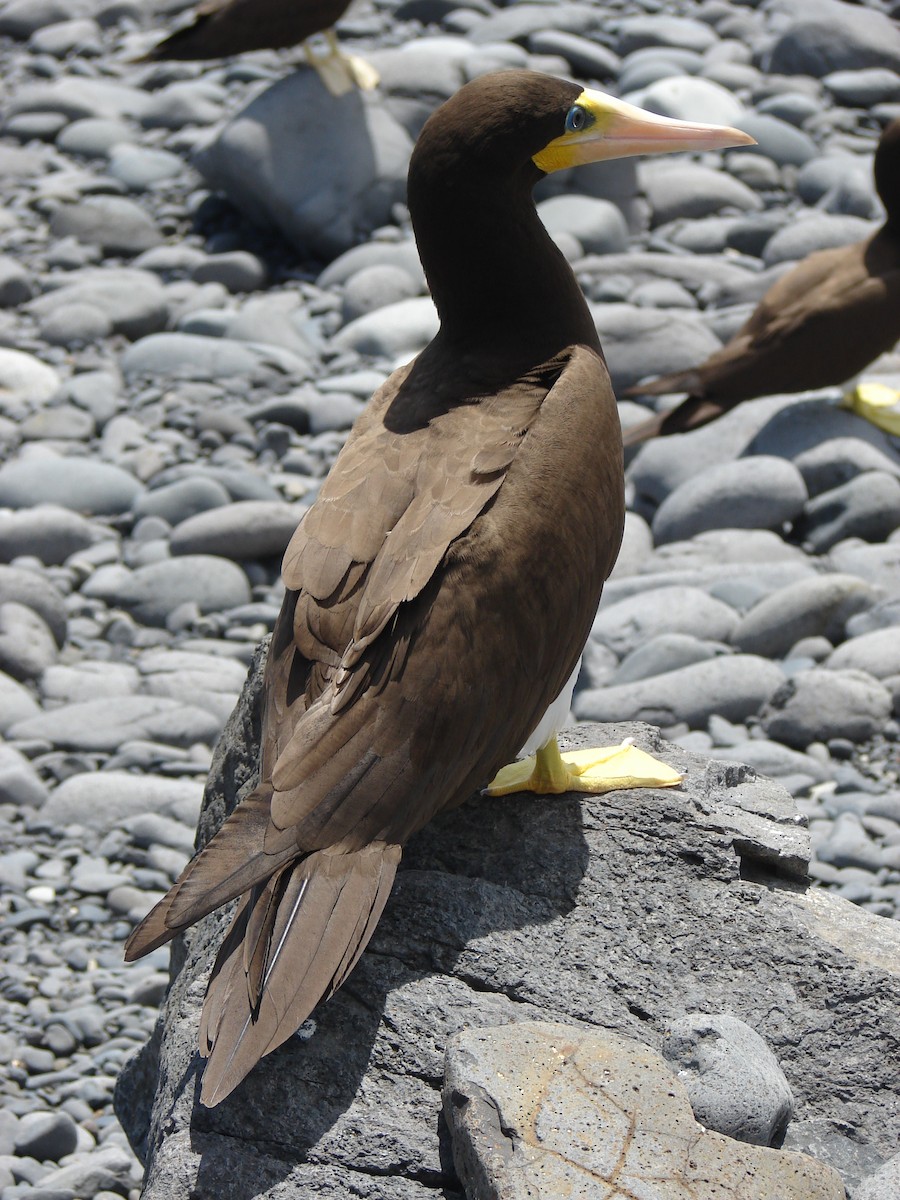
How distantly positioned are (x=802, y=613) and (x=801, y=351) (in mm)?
2266

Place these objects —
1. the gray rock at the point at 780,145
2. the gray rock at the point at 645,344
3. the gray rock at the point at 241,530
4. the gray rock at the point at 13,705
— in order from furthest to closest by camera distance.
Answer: the gray rock at the point at 780,145 → the gray rock at the point at 645,344 → the gray rock at the point at 241,530 → the gray rock at the point at 13,705

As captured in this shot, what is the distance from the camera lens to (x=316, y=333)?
9.41 meters

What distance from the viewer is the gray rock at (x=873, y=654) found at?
583 cm

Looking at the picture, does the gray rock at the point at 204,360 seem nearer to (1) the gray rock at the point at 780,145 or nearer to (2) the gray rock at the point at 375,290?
(2) the gray rock at the point at 375,290

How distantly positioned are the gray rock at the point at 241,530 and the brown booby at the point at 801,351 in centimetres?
206

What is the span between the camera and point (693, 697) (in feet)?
19.0

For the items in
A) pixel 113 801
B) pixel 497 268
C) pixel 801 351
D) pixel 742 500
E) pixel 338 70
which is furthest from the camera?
pixel 338 70

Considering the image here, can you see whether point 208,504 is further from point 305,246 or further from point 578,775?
point 578,775

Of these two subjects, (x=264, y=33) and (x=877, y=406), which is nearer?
(x=877, y=406)

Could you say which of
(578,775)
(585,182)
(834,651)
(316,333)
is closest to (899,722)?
(834,651)

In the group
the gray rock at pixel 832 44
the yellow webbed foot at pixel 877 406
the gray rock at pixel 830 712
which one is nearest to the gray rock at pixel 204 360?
the yellow webbed foot at pixel 877 406

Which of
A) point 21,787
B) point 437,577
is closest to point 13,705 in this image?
point 21,787

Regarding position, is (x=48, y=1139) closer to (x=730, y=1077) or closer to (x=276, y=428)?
(x=730, y=1077)

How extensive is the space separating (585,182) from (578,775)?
307 inches
